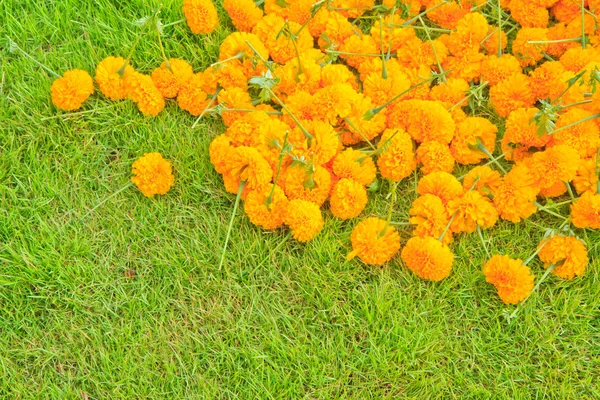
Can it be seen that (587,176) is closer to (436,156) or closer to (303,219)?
(436,156)

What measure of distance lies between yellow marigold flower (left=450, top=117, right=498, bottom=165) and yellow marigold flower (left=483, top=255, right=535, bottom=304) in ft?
1.05

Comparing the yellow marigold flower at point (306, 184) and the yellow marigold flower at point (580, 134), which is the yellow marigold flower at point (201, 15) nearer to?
the yellow marigold flower at point (306, 184)

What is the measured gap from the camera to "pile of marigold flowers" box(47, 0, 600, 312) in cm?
185

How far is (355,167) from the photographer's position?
1.89 meters

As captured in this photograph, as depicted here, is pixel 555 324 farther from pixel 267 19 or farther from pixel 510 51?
pixel 267 19

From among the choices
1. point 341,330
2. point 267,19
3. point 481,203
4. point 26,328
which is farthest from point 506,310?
point 26,328

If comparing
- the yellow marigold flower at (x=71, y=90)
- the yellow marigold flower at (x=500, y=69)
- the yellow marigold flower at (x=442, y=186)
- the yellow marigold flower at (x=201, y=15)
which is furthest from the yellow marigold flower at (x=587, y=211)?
the yellow marigold flower at (x=71, y=90)

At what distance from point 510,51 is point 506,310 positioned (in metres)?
0.90

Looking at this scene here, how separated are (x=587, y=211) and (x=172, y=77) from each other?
1.32 meters

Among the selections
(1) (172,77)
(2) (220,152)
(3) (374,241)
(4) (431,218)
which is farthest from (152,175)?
(4) (431,218)

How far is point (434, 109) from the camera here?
190 centimetres

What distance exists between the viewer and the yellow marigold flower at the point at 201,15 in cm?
215

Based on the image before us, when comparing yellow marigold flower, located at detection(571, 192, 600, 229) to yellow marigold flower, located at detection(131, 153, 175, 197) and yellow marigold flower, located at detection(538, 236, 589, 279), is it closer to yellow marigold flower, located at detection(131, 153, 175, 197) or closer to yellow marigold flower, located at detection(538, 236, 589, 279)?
yellow marigold flower, located at detection(538, 236, 589, 279)

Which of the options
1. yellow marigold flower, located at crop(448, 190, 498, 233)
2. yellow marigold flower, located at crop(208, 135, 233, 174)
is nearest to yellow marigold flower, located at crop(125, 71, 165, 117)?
yellow marigold flower, located at crop(208, 135, 233, 174)
